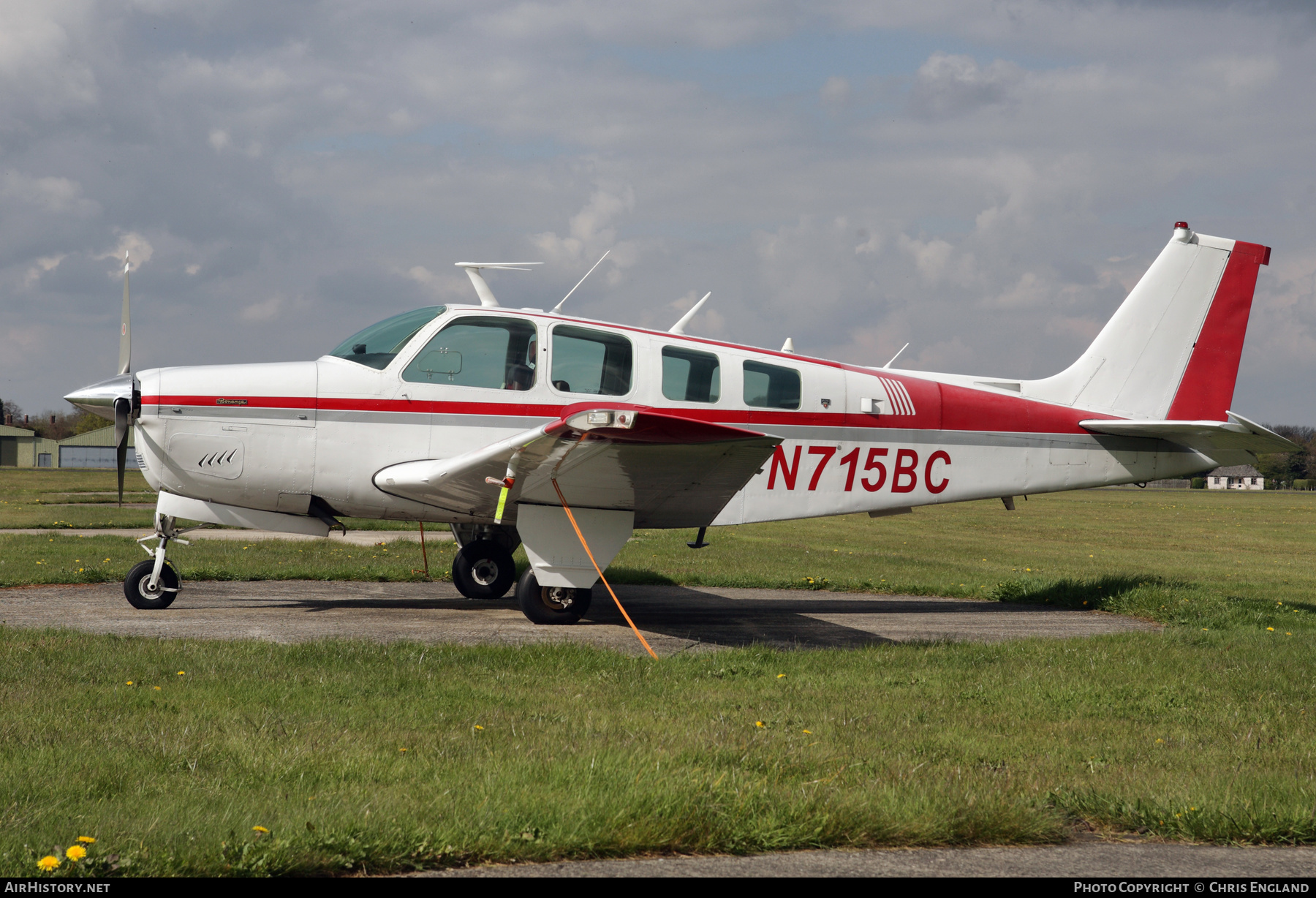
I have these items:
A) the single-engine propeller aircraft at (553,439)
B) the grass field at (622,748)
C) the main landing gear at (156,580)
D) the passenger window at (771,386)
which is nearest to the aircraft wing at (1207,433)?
the single-engine propeller aircraft at (553,439)

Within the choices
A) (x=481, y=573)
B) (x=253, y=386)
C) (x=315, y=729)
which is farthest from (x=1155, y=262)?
(x=315, y=729)

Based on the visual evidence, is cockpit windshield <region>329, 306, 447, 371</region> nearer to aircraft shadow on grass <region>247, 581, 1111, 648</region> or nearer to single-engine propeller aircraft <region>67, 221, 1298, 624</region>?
single-engine propeller aircraft <region>67, 221, 1298, 624</region>

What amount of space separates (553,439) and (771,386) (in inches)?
128

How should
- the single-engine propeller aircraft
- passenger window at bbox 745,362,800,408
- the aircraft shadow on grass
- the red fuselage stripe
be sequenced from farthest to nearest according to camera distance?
1. passenger window at bbox 745,362,800,408
2. the red fuselage stripe
3. the aircraft shadow on grass
4. the single-engine propeller aircraft

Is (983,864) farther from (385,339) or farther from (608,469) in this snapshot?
(385,339)

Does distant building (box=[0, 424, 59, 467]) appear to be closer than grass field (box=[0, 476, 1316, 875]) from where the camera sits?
No

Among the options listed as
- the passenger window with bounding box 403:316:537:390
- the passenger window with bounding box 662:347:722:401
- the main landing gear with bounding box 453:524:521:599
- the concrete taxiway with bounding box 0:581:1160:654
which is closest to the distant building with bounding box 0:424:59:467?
the concrete taxiway with bounding box 0:581:1160:654

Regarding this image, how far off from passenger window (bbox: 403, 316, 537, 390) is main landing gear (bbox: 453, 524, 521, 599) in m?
2.20

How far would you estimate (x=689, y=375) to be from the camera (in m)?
9.55

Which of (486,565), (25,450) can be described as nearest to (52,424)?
(25,450)

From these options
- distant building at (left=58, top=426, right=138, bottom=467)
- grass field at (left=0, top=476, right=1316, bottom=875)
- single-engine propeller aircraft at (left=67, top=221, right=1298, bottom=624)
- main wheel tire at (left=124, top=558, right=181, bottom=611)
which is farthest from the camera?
distant building at (left=58, top=426, right=138, bottom=467)

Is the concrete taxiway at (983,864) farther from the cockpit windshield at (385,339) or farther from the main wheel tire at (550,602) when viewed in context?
the cockpit windshield at (385,339)

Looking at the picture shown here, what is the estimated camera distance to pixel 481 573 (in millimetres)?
11016

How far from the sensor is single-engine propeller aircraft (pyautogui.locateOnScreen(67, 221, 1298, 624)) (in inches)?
334
